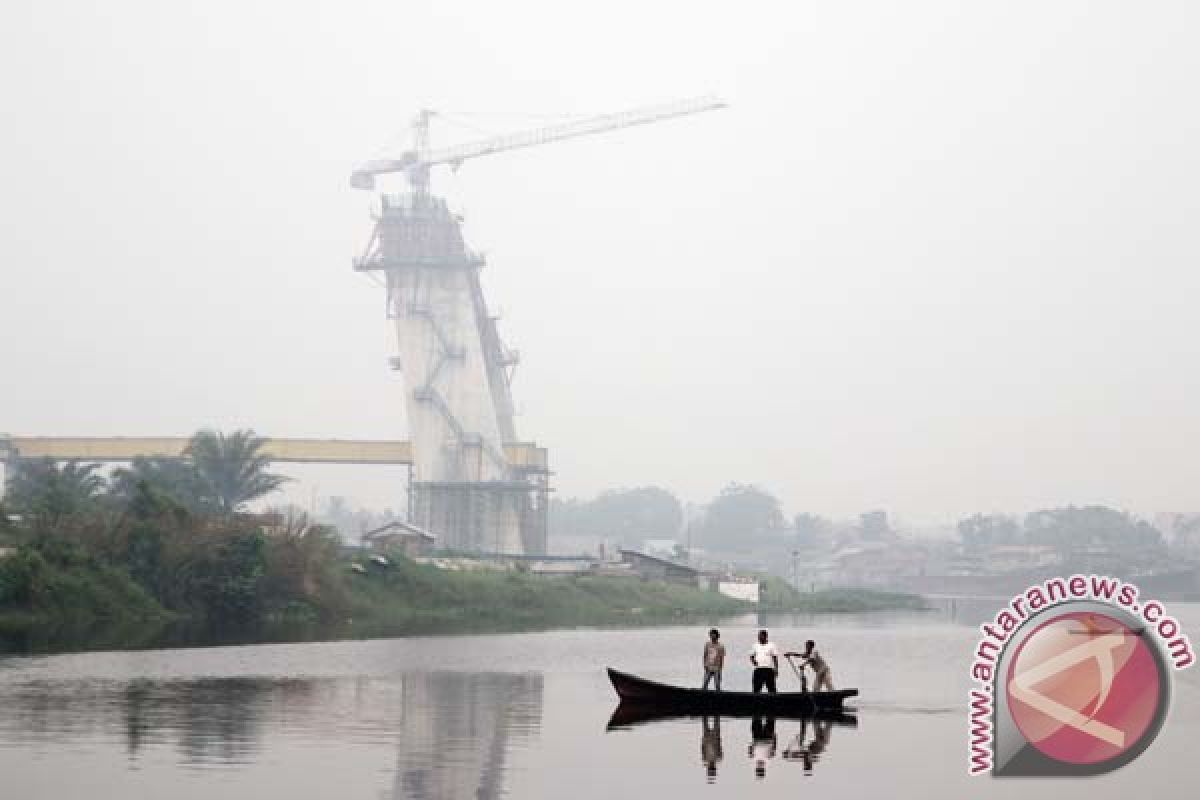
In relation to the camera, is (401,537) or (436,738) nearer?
(436,738)

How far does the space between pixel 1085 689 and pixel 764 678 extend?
13003 mm

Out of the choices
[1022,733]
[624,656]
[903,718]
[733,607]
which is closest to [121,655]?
[624,656]

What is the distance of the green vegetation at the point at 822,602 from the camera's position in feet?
436

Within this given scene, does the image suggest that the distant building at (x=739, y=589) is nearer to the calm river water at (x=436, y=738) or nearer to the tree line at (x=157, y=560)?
the tree line at (x=157, y=560)

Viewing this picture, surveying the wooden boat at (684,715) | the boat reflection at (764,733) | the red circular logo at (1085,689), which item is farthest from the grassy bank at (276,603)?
the red circular logo at (1085,689)

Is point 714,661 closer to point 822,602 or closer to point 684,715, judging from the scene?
point 684,715

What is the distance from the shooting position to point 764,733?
34.9 meters

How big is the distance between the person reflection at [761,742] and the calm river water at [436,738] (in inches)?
4.8

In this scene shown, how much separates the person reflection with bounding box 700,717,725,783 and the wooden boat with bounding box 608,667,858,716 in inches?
14.2

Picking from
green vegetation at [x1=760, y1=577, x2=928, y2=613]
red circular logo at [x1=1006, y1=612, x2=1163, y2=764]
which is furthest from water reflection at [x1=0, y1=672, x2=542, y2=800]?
green vegetation at [x1=760, y1=577, x2=928, y2=613]

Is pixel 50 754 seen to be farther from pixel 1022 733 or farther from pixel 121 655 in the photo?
pixel 121 655

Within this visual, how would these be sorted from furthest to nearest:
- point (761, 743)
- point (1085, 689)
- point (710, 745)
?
point (761, 743), point (710, 745), point (1085, 689)

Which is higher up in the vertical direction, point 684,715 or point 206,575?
point 206,575

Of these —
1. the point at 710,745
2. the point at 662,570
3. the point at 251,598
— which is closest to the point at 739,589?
the point at 662,570
